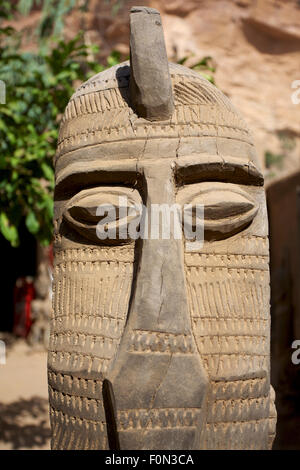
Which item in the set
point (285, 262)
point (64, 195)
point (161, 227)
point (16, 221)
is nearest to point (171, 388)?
point (161, 227)

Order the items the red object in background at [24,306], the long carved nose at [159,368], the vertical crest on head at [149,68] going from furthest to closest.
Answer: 1. the red object in background at [24,306]
2. the vertical crest on head at [149,68]
3. the long carved nose at [159,368]

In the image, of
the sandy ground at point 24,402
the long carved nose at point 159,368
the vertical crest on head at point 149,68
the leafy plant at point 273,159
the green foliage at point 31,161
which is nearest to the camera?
the long carved nose at point 159,368

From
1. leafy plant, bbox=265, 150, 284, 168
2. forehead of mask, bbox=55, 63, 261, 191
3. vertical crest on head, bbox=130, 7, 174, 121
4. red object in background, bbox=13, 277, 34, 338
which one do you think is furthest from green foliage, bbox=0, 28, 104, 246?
leafy plant, bbox=265, 150, 284, 168

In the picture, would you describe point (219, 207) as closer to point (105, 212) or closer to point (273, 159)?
point (105, 212)

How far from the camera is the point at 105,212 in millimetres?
1873

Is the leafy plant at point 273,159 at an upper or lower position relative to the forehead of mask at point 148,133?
upper

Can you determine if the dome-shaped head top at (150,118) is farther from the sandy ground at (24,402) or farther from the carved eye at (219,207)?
the sandy ground at (24,402)

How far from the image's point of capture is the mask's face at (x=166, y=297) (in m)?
1.72

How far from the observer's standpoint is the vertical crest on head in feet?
6.06

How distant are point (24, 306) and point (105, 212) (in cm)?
990

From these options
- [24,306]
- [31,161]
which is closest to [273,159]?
[24,306]

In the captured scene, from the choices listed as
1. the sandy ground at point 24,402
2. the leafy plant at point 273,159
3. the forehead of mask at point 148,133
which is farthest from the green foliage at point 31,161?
the leafy plant at point 273,159

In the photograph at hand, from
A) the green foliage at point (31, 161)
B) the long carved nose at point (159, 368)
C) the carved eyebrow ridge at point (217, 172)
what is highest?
the green foliage at point (31, 161)

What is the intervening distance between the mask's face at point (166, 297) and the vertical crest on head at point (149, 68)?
0.13 metres
